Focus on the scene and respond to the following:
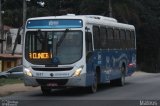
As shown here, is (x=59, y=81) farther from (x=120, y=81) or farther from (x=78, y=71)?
(x=120, y=81)

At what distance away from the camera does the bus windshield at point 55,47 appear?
21.8m

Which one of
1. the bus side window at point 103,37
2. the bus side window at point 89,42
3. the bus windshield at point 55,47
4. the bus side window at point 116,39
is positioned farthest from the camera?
the bus side window at point 116,39

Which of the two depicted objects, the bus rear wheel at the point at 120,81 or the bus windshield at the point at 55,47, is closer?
the bus windshield at the point at 55,47

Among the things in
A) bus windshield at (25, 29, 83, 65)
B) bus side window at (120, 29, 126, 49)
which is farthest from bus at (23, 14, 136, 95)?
bus side window at (120, 29, 126, 49)

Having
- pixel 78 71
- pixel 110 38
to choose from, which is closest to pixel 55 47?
pixel 78 71

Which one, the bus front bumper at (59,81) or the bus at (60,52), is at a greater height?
the bus at (60,52)

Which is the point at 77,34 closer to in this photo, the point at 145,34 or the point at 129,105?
the point at 129,105

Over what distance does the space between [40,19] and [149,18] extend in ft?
190

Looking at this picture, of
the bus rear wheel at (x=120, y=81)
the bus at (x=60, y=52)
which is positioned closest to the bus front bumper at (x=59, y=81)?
the bus at (x=60, y=52)

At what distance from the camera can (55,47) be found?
21.9 metres

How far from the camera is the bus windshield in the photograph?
2178cm

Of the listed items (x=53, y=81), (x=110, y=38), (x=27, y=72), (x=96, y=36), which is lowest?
(x=53, y=81)

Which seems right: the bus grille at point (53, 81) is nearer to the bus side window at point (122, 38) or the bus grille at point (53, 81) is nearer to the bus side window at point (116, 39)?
the bus side window at point (116, 39)

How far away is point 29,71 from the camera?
72.2ft
